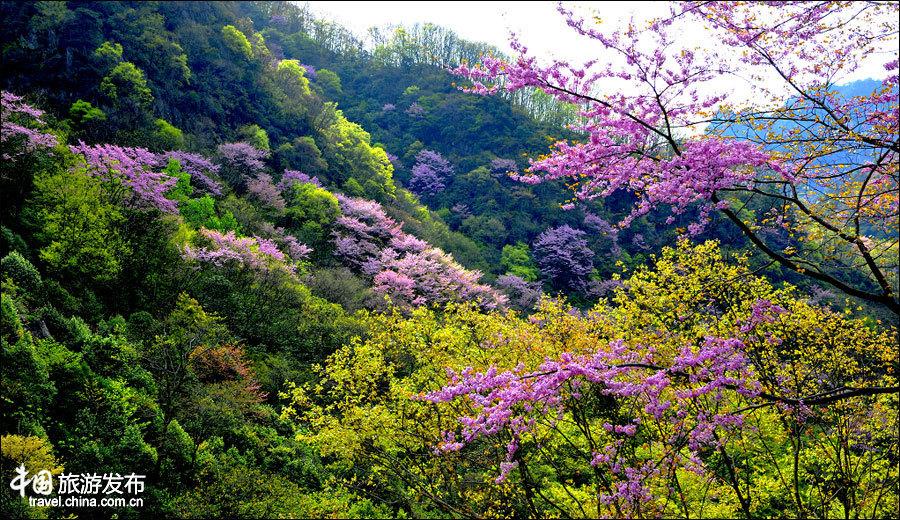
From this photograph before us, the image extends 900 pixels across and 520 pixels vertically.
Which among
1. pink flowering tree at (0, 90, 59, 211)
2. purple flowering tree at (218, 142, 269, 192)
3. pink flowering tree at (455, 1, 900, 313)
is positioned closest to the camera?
pink flowering tree at (455, 1, 900, 313)

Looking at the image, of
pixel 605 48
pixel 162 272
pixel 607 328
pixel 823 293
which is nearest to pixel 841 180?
pixel 605 48

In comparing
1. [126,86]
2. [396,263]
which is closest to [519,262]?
[396,263]

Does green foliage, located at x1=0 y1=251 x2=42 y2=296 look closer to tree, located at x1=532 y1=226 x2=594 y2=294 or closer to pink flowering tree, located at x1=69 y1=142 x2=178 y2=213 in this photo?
pink flowering tree, located at x1=69 y1=142 x2=178 y2=213

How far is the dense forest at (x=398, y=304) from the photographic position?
4566 millimetres

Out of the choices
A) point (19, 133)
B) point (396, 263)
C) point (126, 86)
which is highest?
point (126, 86)

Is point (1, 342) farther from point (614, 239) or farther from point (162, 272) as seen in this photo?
point (614, 239)

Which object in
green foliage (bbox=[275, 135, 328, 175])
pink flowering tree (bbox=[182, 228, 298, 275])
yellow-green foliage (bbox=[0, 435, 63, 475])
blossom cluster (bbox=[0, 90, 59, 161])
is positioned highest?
green foliage (bbox=[275, 135, 328, 175])

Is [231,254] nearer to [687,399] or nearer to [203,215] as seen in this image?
[203,215]

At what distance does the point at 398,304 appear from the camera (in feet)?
70.6

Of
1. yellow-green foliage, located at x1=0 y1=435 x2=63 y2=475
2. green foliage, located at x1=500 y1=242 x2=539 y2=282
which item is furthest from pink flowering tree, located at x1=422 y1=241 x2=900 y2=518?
green foliage, located at x1=500 y1=242 x2=539 y2=282

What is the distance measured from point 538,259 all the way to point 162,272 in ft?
90.8

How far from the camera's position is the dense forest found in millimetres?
4566

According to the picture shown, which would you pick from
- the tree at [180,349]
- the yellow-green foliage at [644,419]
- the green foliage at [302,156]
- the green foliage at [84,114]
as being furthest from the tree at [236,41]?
the yellow-green foliage at [644,419]

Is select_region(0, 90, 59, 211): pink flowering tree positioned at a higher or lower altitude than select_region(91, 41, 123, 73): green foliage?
lower
